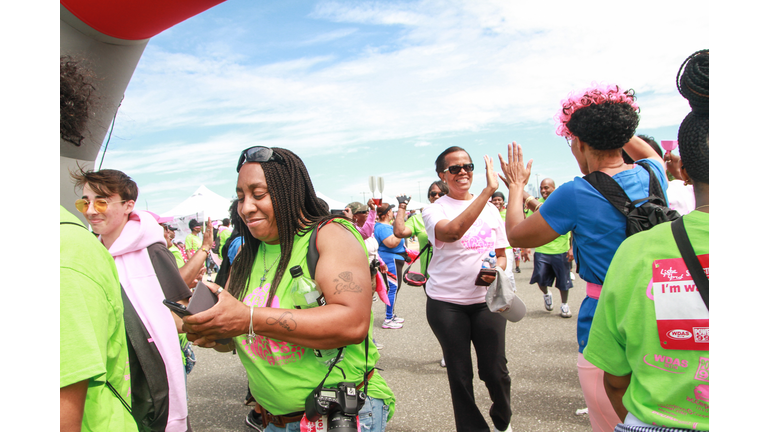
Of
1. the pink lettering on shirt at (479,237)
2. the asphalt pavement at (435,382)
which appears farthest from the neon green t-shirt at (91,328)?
the asphalt pavement at (435,382)

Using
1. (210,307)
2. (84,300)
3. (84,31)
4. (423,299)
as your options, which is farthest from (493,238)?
(423,299)

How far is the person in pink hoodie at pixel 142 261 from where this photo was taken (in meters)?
2.32

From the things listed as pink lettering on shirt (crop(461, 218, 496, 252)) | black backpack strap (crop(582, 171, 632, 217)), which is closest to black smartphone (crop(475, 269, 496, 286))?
pink lettering on shirt (crop(461, 218, 496, 252))

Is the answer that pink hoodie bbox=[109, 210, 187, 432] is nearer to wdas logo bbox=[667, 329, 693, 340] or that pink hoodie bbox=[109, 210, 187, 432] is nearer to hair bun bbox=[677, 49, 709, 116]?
wdas logo bbox=[667, 329, 693, 340]

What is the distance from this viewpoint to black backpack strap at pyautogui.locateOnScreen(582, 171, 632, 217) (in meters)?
2.03

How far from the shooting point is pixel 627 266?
4.18 ft

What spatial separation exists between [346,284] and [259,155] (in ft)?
2.41

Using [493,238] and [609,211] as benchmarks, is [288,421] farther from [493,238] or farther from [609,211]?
[493,238]

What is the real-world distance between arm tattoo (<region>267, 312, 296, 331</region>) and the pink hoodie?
1.03 meters

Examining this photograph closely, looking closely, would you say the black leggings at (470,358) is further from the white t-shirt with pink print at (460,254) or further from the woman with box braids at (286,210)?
the woman with box braids at (286,210)

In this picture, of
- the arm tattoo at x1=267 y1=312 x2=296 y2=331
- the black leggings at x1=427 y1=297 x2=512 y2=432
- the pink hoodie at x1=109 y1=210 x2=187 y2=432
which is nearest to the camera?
the arm tattoo at x1=267 y1=312 x2=296 y2=331

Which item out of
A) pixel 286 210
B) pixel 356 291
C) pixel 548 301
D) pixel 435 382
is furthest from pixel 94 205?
pixel 548 301

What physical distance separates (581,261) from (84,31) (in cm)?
335

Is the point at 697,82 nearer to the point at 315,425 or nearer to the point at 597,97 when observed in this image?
the point at 597,97
